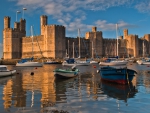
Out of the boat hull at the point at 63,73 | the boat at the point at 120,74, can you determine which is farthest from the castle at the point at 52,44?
the boat at the point at 120,74

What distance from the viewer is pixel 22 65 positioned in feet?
134

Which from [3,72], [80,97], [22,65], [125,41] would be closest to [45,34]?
[22,65]

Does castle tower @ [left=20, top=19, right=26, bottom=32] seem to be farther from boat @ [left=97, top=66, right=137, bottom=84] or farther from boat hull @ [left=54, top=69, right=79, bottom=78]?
boat @ [left=97, top=66, right=137, bottom=84]

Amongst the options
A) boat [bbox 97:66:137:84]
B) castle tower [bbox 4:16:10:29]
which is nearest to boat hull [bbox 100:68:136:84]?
boat [bbox 97:66:137:84]

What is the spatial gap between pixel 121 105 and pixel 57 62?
44.6 meters

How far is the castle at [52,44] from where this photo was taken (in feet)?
188

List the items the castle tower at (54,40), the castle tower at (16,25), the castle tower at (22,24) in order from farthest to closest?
the castle tower at (22,24), the castle tower at (16,25), the castle tower at (54,40)

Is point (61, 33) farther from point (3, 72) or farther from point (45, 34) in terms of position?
point (3, 72)

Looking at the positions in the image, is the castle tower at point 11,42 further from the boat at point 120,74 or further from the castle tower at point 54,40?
the boat at point 120,74

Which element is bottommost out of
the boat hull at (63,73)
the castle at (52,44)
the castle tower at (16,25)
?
the boat hull at (63,73)

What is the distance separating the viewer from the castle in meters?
57.4

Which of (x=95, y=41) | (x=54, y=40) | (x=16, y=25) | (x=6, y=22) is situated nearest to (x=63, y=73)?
(x=54, y=40)

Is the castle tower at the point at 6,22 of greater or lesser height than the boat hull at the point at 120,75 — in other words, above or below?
above

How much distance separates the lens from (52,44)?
57.0 meters
